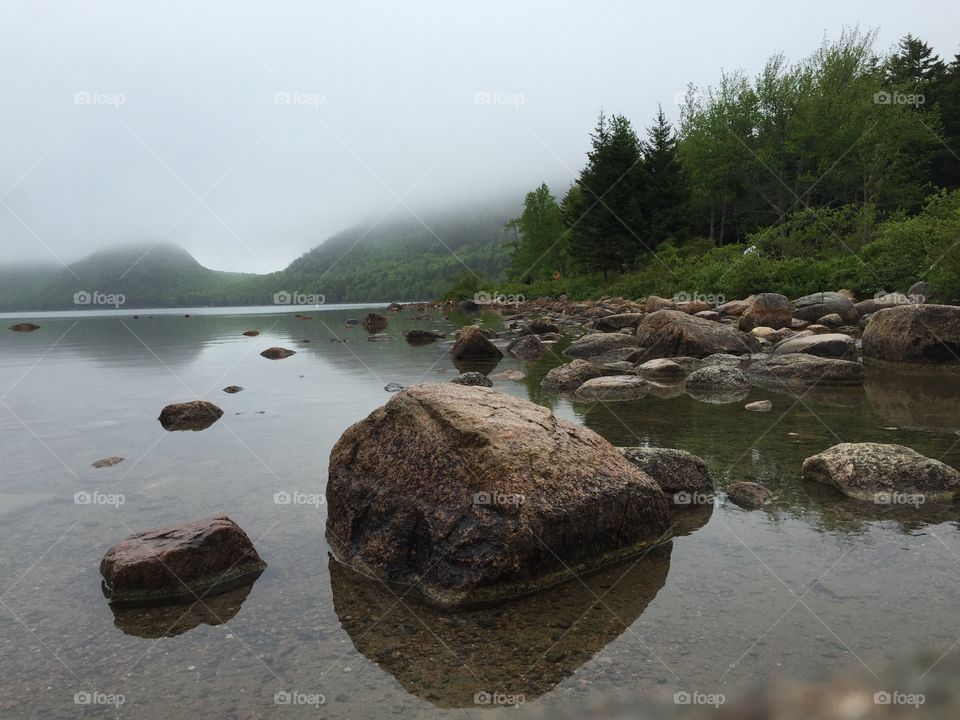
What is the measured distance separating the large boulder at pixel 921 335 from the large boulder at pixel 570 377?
7027 mm

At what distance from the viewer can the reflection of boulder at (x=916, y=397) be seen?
8594 mm

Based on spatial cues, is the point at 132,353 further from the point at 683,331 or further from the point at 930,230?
the point at 930,230

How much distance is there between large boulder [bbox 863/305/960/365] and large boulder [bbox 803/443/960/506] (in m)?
9.44

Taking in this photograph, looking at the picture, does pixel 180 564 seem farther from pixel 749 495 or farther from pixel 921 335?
pixel 921 335

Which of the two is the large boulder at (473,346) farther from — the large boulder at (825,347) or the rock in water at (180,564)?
the rock in water at (180,564)

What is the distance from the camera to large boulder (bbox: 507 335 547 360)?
1869 centimetres

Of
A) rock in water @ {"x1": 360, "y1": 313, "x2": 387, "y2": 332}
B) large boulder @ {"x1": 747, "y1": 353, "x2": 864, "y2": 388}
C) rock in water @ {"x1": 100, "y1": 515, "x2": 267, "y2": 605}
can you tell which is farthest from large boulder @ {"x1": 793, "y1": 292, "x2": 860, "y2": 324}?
rock in water @ {"x1": 100, "y1": 515, "x2": 267, "y2": 605}

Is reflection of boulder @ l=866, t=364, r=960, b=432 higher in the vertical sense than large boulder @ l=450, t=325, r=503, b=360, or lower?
higher

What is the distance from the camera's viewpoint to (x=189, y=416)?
10.0 metres

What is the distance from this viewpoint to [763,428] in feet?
27.8

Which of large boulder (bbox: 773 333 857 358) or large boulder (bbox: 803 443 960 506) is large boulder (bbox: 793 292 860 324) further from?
large boulder (bbox: 803 443 960 506)

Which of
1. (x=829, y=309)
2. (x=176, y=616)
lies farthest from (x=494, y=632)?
(x=829, y=309)

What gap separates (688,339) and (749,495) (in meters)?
11.0

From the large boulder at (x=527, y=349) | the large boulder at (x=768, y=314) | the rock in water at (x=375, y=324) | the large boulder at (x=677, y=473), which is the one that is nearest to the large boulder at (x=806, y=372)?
the large boulder at (x=677, y=473)
